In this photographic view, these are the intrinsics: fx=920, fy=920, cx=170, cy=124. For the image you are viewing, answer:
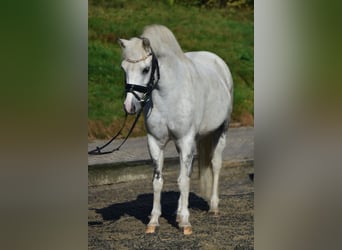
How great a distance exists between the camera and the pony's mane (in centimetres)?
606

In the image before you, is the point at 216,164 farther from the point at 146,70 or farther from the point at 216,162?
the point at 146,70

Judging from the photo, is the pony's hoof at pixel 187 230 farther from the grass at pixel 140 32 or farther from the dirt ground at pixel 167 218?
the grass at pixel 140 32

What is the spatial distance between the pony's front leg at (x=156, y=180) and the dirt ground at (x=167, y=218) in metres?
0.06

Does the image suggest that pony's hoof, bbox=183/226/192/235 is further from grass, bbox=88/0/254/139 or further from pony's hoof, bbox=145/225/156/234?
grass, bbox=88/0/254/139

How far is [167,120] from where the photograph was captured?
6156 mm

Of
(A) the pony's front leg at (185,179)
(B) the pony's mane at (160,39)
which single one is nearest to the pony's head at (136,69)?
(B) the pony's mane at (160,39)

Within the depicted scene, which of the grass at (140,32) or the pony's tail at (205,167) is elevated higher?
the grass at (140,32)

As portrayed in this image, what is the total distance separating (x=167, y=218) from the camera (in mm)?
6406

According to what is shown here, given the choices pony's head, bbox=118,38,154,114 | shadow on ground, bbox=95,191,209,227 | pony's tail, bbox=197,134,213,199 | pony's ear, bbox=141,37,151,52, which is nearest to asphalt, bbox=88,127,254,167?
pony's tail, bbox=197,134,213,199

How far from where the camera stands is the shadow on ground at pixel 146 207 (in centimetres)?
639
